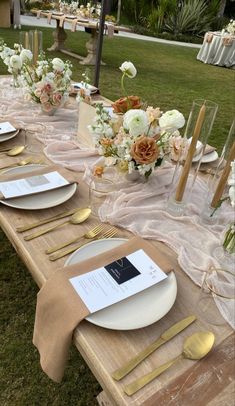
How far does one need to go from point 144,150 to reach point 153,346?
56 cm

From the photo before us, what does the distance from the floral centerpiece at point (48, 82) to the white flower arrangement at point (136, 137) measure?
48cm

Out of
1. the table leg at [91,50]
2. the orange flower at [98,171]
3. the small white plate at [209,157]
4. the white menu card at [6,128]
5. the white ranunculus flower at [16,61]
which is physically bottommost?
the table leg at [91,50]

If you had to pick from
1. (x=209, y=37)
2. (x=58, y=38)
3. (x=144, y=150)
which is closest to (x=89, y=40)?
(x=58, y=38)

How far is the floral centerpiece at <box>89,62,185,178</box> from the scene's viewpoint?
972 mm

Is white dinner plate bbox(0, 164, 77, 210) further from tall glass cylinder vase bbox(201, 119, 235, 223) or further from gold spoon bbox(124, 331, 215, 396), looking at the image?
gold spoon bbox(124, 331, 215, 396)

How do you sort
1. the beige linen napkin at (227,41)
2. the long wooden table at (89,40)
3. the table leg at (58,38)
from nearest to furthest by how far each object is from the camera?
the long wooden table at (89,40)
the table leg at (58,38)
the beige linen napkin at (227,41)

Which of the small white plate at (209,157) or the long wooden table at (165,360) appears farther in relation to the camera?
the small white plate at (209,157)

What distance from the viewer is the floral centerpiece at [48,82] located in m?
1.45

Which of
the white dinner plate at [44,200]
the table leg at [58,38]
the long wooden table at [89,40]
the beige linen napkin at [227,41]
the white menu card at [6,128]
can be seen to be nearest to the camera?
the white dinner plate at [44,200]

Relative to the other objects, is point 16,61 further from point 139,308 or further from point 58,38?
point 58,38

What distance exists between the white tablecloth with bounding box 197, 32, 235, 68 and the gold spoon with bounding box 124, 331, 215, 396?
7.50m

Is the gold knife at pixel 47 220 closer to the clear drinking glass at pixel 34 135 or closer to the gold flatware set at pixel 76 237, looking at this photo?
the gold flatware set at pixel 76 237

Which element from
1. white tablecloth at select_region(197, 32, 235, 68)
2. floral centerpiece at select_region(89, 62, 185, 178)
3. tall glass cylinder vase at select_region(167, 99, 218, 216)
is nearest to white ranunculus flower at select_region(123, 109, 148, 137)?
floral centerpiece at select_region(89, 62, 185, 178)

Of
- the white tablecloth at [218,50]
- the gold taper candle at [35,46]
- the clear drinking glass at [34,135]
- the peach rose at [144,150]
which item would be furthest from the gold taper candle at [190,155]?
the white tablecloth at [218,50]
